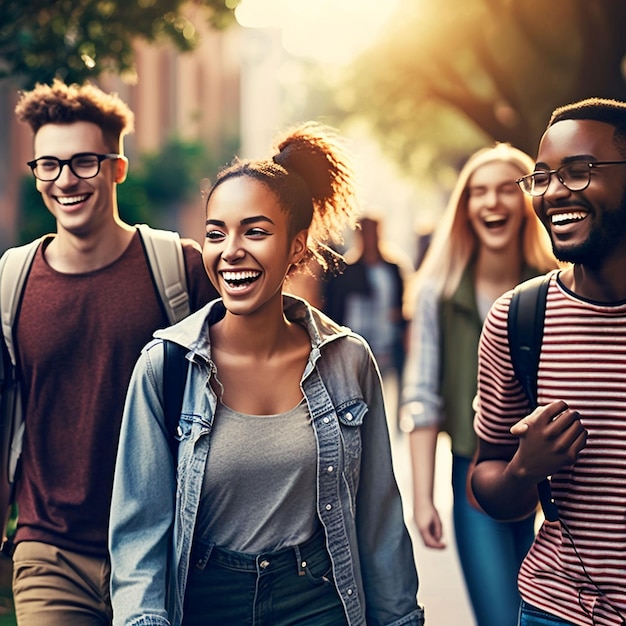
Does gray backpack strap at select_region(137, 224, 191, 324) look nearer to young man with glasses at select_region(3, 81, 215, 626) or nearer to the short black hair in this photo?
young man with glasses at select_region(3, 81, 215, 626)

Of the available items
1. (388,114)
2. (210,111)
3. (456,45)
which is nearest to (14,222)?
(388,114)

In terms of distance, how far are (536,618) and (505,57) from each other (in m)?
15.9

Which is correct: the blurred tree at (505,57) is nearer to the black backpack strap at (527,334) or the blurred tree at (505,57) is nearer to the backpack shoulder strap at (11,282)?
the backpack shoulder strap at (11,282)

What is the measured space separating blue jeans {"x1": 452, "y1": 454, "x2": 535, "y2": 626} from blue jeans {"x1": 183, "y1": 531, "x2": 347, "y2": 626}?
4.49ft

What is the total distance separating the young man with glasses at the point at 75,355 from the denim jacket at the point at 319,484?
0.65 m

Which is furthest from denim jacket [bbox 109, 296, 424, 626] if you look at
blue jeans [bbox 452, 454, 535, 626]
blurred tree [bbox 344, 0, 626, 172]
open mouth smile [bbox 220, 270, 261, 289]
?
blurred tree [bbox 344, 0, 626, 172]

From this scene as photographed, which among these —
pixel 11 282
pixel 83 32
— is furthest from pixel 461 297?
pixel 83 32

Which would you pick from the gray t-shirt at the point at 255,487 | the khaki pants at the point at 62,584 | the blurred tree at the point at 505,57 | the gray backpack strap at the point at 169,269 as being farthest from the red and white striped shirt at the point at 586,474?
the blurred tree at the point at 505,57

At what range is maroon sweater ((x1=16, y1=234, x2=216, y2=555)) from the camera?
4082mm

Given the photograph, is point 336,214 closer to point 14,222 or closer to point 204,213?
point 204,213

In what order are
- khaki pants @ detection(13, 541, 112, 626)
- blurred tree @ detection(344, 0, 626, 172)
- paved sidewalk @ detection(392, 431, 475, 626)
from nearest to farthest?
khaki pants @ detection(13, 541, 112, 626)
paved sidewalk @ detection(392, 431, 475, 626)
blurred tree @ detection(344, 0, 626, 172)

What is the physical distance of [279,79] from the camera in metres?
41.5

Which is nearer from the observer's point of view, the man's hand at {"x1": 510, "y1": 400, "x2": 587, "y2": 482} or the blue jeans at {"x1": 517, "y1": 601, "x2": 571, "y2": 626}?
the man's hand at {"x1": 510, "y1": 400, "x2": 587, "y2": 482}

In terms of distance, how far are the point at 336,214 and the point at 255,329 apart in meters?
0.52
